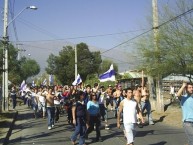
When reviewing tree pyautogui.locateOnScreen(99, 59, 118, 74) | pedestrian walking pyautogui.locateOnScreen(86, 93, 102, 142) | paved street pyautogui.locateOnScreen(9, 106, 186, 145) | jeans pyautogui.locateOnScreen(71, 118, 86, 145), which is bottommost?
paved street pyautogui.locateOnScreen(9, 106, 186, 145)

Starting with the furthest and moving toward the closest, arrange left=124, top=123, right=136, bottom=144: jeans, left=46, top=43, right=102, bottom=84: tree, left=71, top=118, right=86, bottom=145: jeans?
left=46, top=43, right=102, bottom=84: tree < left=71, top=118, right=86, bottom=145: jeans < left=124, top=123, right=136, bottom=144: jeans

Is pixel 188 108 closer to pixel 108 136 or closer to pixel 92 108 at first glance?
pixel 92 108

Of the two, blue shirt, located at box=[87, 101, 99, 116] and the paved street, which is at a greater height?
blue shirt, located at box=[87, 101, 99, 116]

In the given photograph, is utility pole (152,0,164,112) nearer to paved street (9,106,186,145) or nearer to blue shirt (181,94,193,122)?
paved street (9,106,186,145)

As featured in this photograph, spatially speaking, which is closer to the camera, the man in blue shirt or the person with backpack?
the man in blue shirt

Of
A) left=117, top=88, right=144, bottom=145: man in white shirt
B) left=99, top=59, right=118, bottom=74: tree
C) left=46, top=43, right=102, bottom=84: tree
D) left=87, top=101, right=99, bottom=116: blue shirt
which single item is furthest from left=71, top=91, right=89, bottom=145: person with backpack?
left=99, top=59, right=118, bottom=74: tree

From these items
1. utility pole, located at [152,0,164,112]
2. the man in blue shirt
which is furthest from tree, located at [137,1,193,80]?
the man in blue shirt

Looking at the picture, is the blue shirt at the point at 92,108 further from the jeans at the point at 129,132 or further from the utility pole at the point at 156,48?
the utility pole at the point at 156,48

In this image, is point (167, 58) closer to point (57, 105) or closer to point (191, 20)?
point (191, 20)

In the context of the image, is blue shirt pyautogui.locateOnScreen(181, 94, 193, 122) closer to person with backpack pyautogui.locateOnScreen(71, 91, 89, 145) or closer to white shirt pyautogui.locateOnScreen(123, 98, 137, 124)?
white shirt pyautogui.locateOnScreen(123, 98, 137, 124)

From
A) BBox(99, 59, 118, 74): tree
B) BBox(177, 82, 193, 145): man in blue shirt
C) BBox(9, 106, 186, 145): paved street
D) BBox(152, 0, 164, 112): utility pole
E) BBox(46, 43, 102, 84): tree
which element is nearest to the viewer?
BBox(177, 82, 193, 145): man in blue shirt

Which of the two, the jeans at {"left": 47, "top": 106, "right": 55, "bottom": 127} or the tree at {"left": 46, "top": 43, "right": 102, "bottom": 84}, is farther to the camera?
the tree at {"left": 46, "top": 43, "right": 102, "bottom": 84}

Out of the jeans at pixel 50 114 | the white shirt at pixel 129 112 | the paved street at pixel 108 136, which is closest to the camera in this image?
the white shirt at pixel 129 112

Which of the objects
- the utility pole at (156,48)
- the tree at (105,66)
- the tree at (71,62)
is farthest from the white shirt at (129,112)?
the tree at (105,66)
